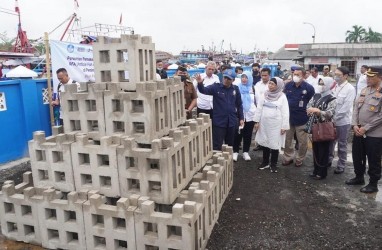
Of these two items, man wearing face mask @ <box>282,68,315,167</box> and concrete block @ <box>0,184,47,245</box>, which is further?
man wearing face mask @ <box>282,68,315,167</box>

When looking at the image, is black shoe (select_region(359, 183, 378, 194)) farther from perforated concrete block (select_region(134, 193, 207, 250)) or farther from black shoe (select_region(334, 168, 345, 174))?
perforated concrete block (select_region(134, 193, 207, 250))

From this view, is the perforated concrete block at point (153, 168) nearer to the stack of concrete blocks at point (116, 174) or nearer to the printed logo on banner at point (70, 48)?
the stack of concrete blocks at point (116, 174)

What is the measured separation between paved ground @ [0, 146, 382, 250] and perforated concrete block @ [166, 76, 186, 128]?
4.43 ft

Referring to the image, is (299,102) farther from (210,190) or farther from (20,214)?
(20,214)

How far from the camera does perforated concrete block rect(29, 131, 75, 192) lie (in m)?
3.29

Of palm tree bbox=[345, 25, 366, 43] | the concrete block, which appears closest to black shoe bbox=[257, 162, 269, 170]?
the concrete block

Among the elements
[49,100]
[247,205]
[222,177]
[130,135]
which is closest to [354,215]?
[247,205]

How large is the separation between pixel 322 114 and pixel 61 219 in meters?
4.15

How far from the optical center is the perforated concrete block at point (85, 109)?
10.6 feet

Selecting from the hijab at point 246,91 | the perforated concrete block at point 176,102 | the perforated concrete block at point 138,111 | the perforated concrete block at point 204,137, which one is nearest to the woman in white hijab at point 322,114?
the hijab at point 246,91

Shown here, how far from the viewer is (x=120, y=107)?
3.21 m

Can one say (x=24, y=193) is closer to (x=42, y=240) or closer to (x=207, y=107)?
(x=42, y=240)

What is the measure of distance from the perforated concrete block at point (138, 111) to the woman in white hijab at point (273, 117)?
9.16 ft

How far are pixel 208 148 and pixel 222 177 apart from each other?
0.46m
